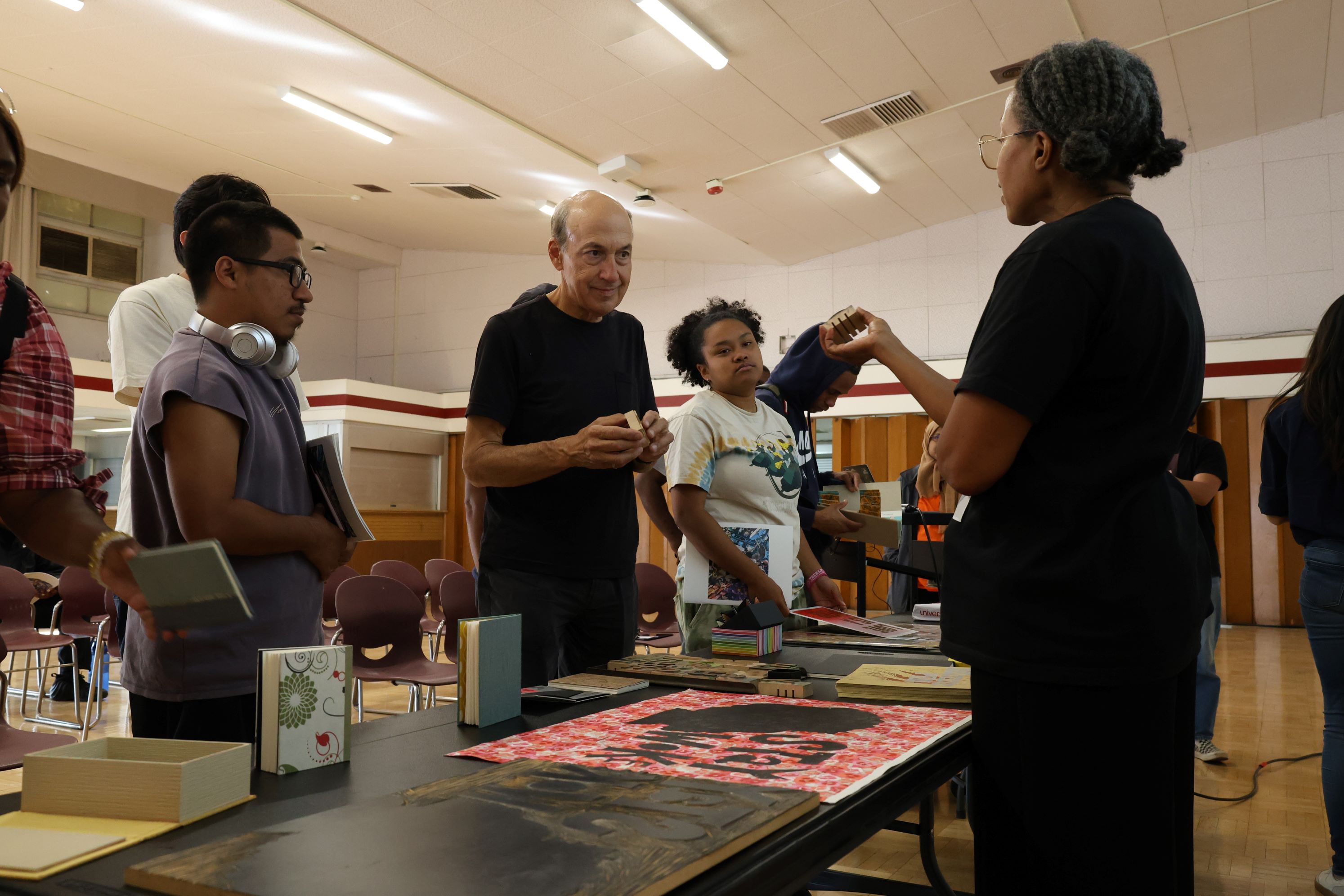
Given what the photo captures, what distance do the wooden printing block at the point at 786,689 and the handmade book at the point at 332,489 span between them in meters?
0.68

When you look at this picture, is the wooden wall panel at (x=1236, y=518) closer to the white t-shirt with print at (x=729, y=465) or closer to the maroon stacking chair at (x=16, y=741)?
the white t-shirt with print at (x=729, y=465)

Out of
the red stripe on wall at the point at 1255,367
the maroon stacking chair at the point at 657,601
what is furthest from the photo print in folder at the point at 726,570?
the red stripe on wall at the point at 1255,367

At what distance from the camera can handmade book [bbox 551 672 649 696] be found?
60.6 inches

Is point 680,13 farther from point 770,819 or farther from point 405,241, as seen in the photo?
point 405,241

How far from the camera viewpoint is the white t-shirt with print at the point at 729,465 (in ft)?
7.75

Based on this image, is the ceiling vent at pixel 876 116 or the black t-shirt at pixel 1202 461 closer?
the black t-shirt at pixel 1202 461

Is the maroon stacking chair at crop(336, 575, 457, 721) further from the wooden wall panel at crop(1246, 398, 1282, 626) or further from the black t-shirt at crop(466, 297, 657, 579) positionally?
the wooden wall panel at crop(1246, 398, 1282, 626)

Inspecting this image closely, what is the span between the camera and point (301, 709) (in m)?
1.08

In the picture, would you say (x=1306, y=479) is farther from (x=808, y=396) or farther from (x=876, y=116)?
(x=876, y=116)

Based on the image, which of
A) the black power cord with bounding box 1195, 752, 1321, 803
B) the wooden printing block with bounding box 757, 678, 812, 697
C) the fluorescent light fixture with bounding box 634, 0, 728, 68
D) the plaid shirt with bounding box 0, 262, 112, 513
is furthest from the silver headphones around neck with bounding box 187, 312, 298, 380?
the fluorescent light fixture with bounding box 634, 0, 728, 68

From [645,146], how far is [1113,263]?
26.1 ft

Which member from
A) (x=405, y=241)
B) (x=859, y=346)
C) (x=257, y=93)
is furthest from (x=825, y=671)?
(x=405, y=241)

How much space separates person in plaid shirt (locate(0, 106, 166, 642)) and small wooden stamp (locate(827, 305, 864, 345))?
103 centimetres

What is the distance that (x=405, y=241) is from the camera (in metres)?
14.6
